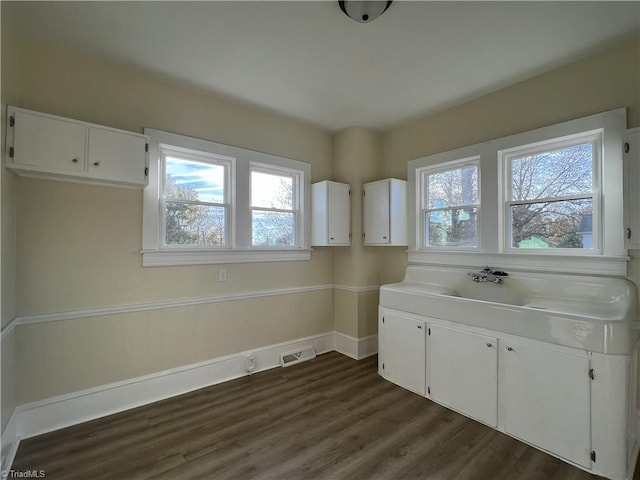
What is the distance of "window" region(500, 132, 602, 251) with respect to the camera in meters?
2.42

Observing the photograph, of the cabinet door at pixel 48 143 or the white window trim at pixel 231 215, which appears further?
the white window trim at pixel 231 215

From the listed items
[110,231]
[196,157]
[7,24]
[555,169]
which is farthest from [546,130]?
[7,24]

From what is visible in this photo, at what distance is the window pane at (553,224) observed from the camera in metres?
2.44

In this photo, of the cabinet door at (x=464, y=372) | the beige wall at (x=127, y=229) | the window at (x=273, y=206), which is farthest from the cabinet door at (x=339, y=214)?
the cabinet door at (x=464, y=372)

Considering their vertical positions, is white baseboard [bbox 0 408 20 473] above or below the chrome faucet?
below

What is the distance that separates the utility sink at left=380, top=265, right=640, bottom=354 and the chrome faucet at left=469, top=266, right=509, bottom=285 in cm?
5

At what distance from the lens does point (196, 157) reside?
2.94 m

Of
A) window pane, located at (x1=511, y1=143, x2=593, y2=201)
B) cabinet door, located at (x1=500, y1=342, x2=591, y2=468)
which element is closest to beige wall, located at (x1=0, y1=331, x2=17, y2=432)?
cabinet door, located at (x1=500, y1=342, x2=591, y2=468)

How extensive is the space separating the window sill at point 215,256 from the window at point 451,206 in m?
1.57

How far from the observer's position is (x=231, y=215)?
3135 mm

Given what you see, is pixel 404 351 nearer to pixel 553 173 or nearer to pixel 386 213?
pixel 386 213

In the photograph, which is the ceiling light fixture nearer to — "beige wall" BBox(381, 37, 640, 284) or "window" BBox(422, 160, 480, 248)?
"beige wall" BBox(381, 37, 640, 284)

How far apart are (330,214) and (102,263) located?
2315 mm

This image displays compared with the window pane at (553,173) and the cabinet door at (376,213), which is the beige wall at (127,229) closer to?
the window pane at (553,173)
